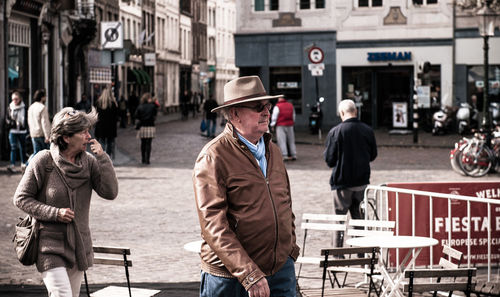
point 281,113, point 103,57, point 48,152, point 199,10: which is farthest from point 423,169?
point 199,10

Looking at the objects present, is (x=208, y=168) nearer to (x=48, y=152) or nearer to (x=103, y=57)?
(x=48, y=152)

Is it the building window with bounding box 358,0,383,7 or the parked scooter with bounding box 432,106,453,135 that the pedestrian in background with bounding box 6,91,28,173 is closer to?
the parked scooter with bounding box 432,106,453,135

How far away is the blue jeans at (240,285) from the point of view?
461cm

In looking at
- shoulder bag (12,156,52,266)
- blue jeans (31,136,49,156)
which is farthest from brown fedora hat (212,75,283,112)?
blue jeans (31,136,49,156)

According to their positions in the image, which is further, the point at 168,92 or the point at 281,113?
the point at 168,92

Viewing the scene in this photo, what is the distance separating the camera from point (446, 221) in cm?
955

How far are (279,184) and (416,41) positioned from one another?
3534cm

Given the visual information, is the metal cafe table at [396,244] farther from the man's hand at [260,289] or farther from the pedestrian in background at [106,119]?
the pedestrian in background at [106,119]

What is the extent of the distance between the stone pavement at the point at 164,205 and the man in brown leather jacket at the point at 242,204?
13.4 feet

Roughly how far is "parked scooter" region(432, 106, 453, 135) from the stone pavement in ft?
11.9

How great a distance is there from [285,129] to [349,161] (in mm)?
14405

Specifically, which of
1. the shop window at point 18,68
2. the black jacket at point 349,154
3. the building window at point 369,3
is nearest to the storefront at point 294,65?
the building window at point 369,3

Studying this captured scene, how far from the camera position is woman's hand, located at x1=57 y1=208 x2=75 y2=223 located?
5738 millimetres

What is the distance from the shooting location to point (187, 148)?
29844mm
